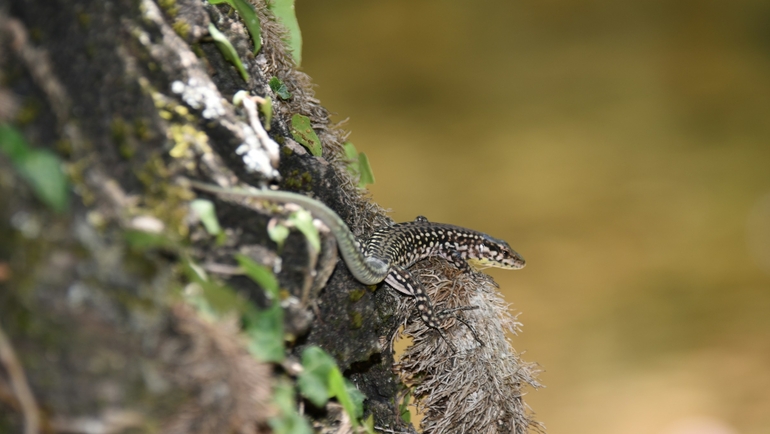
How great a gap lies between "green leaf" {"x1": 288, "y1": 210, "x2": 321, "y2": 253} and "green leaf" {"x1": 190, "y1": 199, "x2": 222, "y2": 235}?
0.23m

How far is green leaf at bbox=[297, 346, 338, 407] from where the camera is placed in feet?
4.64

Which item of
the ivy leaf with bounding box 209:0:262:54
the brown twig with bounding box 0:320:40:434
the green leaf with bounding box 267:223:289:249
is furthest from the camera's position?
the ivy leaf with bounding box 209:0:262:54

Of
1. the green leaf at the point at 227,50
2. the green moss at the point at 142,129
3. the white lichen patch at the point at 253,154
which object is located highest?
the green leaf at the point at 227,50

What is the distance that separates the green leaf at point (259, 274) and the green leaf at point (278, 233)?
114 millimetres

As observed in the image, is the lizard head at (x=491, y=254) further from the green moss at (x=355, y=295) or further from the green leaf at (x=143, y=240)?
the green leaf at (x=143, y=240)

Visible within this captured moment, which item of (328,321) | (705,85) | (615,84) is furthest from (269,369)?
(705,85)

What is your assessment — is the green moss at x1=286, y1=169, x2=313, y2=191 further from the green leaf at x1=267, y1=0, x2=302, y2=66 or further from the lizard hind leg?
the green leaf at x1=267, y1=0, x2=302, y2=66

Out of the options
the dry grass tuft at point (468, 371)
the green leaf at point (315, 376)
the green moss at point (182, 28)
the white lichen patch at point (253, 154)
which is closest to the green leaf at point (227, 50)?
the green moss at point (182, 28)

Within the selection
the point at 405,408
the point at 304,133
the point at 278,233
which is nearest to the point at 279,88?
the point at 304,133

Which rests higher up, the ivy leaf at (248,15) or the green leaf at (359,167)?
the green leaf at (359,167)

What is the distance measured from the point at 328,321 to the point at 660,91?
6.40 meters

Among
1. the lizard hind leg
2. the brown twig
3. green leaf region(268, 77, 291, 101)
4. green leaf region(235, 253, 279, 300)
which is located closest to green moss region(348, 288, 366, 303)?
the lizard hind leg

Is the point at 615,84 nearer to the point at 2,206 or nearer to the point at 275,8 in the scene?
the point at 275,8

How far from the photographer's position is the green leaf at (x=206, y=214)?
53.2 inches
